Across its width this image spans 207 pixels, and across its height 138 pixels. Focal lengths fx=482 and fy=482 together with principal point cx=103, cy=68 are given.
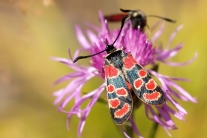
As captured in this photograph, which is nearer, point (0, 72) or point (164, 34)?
point (0, 72)

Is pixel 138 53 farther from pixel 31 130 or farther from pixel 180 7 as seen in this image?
pixel 180 7

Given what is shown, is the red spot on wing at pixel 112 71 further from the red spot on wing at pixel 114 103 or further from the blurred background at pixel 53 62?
the blurred background at pixel 53 62

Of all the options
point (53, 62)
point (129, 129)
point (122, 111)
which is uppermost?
point (122, 111)

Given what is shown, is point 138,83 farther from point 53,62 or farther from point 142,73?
point 53,62

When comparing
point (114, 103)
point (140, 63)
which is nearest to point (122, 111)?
point (114, 103)

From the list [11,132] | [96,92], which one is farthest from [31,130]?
[96,92]

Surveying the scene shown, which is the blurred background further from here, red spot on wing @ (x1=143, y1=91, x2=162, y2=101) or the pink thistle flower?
red spot on wing @ (x1=143, y1=91, x2=162, y2=101)
